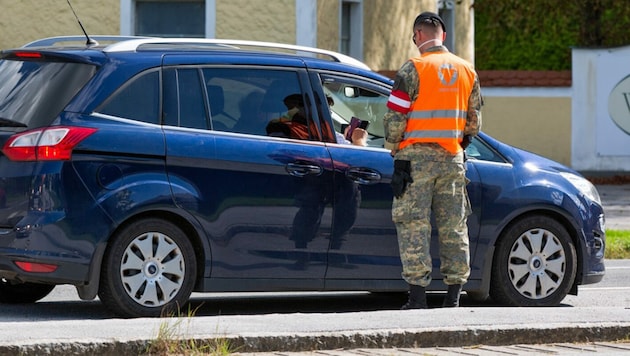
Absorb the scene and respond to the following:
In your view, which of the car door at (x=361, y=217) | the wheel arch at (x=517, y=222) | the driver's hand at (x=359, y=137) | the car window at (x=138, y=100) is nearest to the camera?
the car window at (x=138, y=100)

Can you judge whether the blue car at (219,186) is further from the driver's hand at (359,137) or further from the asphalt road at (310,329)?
the asphalt road at (310,329)

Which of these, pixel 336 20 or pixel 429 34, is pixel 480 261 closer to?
pixel 429 34

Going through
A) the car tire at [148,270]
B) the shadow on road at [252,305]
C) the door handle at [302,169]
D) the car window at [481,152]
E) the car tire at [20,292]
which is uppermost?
the car window at [481,152]

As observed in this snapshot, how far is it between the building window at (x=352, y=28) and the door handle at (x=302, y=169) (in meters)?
15.7

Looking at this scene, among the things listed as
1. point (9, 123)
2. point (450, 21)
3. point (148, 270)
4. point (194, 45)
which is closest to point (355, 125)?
point (194, 45)

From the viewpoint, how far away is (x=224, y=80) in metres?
9.13

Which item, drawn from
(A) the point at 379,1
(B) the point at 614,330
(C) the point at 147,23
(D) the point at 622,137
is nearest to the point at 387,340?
(B) the point at 614,330

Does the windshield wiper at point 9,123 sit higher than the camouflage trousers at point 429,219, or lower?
higher

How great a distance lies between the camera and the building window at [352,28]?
2472cm

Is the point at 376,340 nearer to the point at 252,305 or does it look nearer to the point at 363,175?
the point at 363,175

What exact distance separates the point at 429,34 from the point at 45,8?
14896 millimetres

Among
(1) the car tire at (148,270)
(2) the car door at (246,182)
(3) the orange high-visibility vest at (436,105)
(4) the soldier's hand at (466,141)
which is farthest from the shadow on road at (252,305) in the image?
(3) the orange high-visibility vest at (436,105)

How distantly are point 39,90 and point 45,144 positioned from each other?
492 millimetres

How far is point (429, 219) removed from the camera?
29.3 ft
